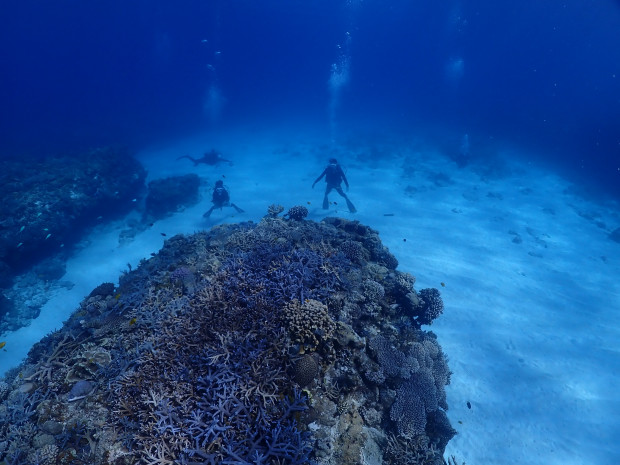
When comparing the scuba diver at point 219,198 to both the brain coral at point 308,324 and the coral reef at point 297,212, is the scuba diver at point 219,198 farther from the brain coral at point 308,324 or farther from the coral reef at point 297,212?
the brain coral at point 308,324

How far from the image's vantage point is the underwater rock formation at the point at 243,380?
162 inches

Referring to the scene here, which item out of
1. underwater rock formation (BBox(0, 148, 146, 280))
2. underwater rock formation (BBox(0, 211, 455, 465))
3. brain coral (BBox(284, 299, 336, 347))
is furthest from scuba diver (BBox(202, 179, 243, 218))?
brain coral (BBox(284, 299, 336, 347))

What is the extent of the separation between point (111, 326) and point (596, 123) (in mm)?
57282

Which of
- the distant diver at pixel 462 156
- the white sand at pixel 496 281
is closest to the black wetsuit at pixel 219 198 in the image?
the white sand at pixel 496 281

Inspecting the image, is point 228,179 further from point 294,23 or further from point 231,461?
point 294,23

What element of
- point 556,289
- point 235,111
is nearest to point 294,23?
point 235,111

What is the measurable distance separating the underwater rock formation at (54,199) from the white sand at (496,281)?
2066 mm

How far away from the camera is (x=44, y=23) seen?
93188 mm

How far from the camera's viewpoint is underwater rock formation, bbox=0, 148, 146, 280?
58.6 feet

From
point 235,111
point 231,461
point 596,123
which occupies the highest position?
point 231,461

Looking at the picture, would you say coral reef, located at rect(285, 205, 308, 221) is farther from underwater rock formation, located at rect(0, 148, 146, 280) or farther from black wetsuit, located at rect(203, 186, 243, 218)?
underwater rock formation, located at rect(0, 148, 146, 280)

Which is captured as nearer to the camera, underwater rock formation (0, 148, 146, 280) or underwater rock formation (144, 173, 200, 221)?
underwater rock formation (0, 148, 146, 280)

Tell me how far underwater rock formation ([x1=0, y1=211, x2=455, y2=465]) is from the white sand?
456 centimetres

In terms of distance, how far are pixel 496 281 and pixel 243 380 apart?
577 inches
